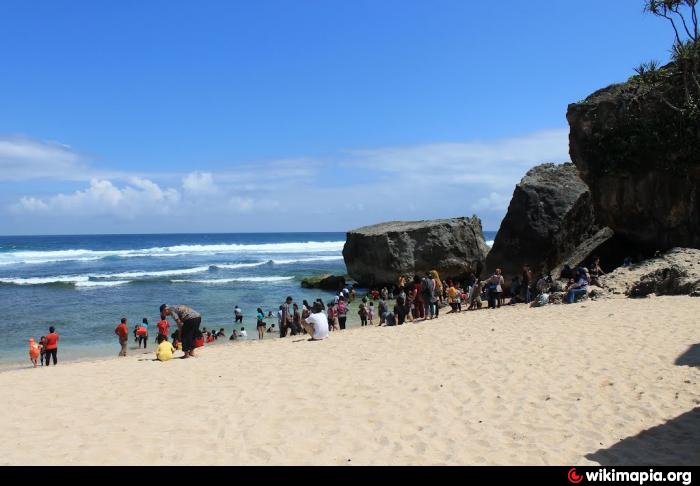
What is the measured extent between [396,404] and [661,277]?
11703 millimetres

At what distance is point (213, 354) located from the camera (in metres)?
13.5

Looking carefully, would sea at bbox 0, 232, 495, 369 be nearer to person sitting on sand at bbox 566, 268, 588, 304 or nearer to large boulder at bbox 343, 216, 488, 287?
large boulder at bbox 343, 216, 488, 287

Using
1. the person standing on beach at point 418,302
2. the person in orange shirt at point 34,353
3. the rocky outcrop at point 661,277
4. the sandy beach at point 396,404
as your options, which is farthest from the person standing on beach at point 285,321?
the rocky outcrop at point 661,277

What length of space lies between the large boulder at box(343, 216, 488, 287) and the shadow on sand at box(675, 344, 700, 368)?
23247 millimetres

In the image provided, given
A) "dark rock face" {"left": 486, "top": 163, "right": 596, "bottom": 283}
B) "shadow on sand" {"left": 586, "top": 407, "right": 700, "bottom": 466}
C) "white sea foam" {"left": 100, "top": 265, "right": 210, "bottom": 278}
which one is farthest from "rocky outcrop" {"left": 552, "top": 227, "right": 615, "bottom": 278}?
"white sea foam" {"left": 100, "top": 265, "right": 210, "bottom": 278}

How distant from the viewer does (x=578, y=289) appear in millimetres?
16531

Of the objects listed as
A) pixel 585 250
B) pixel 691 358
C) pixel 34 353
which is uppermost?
pixel 585 250

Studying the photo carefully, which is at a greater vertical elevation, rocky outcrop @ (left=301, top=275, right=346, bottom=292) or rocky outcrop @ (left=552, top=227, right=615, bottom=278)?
rocky outcrop @ (left=552, top=227, right=615, bottom=278)

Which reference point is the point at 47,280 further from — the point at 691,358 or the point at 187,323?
the point at 691,358

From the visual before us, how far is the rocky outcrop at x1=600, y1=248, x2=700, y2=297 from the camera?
15163 mm

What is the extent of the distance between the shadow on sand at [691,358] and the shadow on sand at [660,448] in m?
2.48

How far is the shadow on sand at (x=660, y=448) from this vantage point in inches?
216
